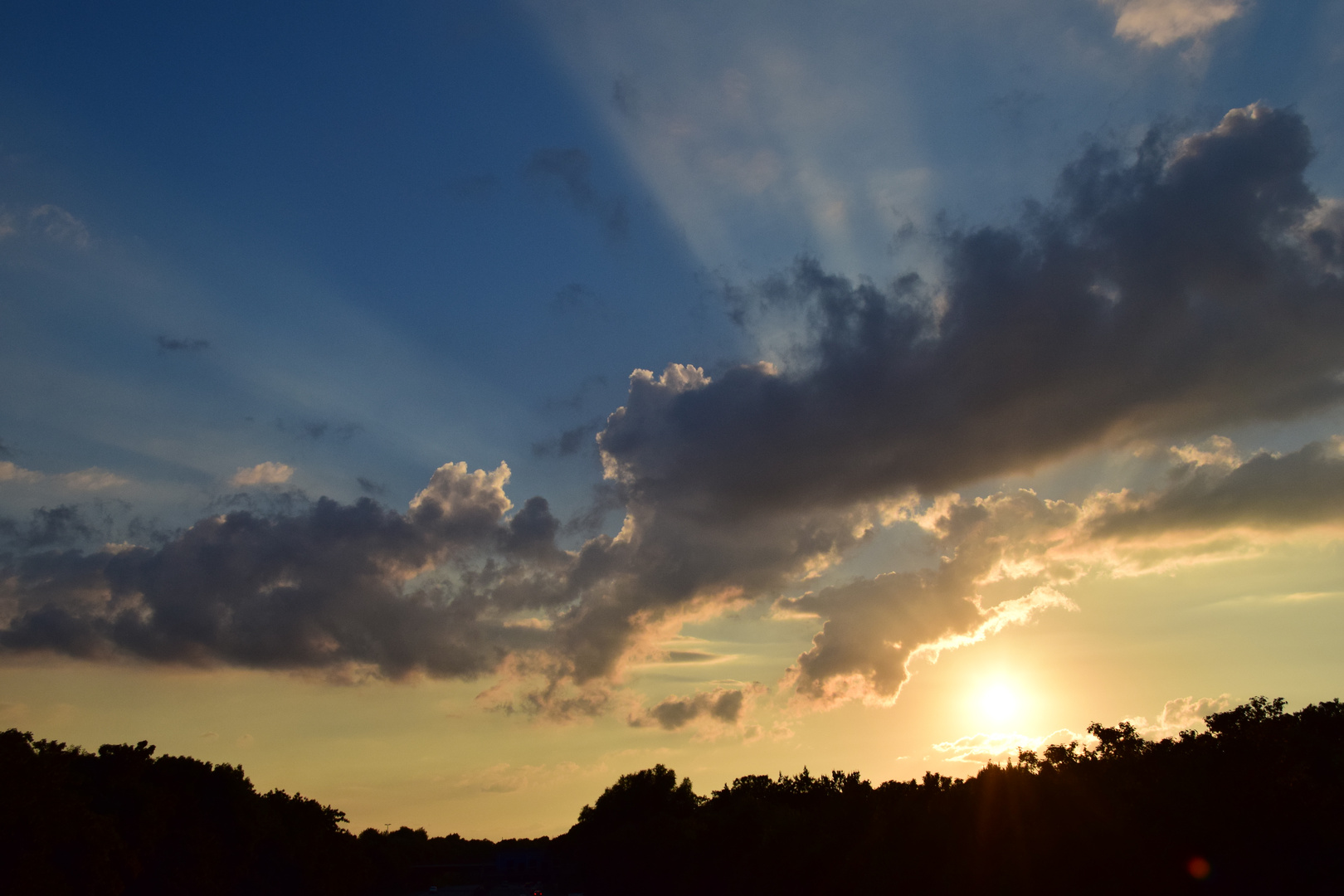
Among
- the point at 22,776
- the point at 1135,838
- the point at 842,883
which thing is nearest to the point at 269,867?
the point at 22,776

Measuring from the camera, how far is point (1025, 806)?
43.6 m

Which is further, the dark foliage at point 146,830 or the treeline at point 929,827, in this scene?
the dark foliage at point 146,830

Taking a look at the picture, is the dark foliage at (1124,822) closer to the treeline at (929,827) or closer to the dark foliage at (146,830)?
the treeline at (929,827)

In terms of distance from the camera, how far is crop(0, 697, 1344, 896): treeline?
33219 millimetres

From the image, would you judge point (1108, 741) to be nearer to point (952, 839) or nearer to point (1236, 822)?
point (952, 839)

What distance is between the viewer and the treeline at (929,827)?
109 feet

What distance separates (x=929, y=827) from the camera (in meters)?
50.9

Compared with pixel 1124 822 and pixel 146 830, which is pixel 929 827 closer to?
pixel 1124 822

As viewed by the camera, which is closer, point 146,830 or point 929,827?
point 929,827

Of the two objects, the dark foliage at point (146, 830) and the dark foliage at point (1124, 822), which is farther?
the dark foliage at point (146, 830)

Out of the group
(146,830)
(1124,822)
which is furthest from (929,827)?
(146,830)

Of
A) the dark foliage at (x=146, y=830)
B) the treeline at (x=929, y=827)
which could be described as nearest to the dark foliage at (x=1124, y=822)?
the treeline at (x=929, y=827)

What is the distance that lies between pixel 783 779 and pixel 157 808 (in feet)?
258

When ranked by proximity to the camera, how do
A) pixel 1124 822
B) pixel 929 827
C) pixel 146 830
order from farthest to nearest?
1. pixel 146 830
2. pixel 929 827
3. pixel 1124 822
